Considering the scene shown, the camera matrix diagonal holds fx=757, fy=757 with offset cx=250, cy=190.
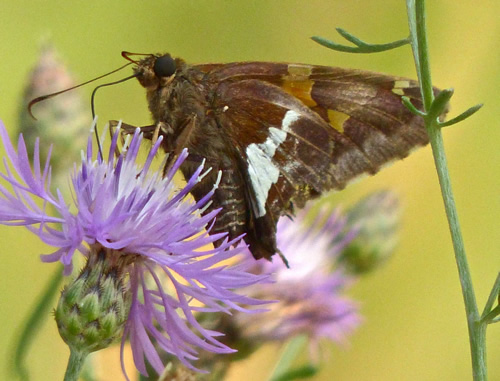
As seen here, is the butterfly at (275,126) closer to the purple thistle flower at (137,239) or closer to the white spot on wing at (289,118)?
→ the white spot on wing at (289,118)

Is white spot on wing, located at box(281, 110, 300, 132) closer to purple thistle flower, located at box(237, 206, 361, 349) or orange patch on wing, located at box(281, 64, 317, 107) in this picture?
orange patch on wing, located at box(281, 64, 317, 107)

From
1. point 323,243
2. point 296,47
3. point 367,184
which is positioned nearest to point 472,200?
point 367,184

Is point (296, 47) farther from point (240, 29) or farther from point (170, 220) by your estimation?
point (170, 220)

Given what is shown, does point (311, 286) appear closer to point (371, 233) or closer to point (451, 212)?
point (371, 233)

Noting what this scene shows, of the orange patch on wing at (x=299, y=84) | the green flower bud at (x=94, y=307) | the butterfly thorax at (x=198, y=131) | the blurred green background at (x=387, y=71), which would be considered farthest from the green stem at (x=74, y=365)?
the blurred green background at (x=387, y=71)

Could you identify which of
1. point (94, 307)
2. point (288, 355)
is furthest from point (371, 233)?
point (94, 307)

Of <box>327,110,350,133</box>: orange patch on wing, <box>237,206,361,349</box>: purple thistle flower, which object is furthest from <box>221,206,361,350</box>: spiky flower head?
<box>327,110,350,133</box>: orange patch on wing

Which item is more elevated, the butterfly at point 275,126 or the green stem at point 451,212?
the butterfly at point 275,126
